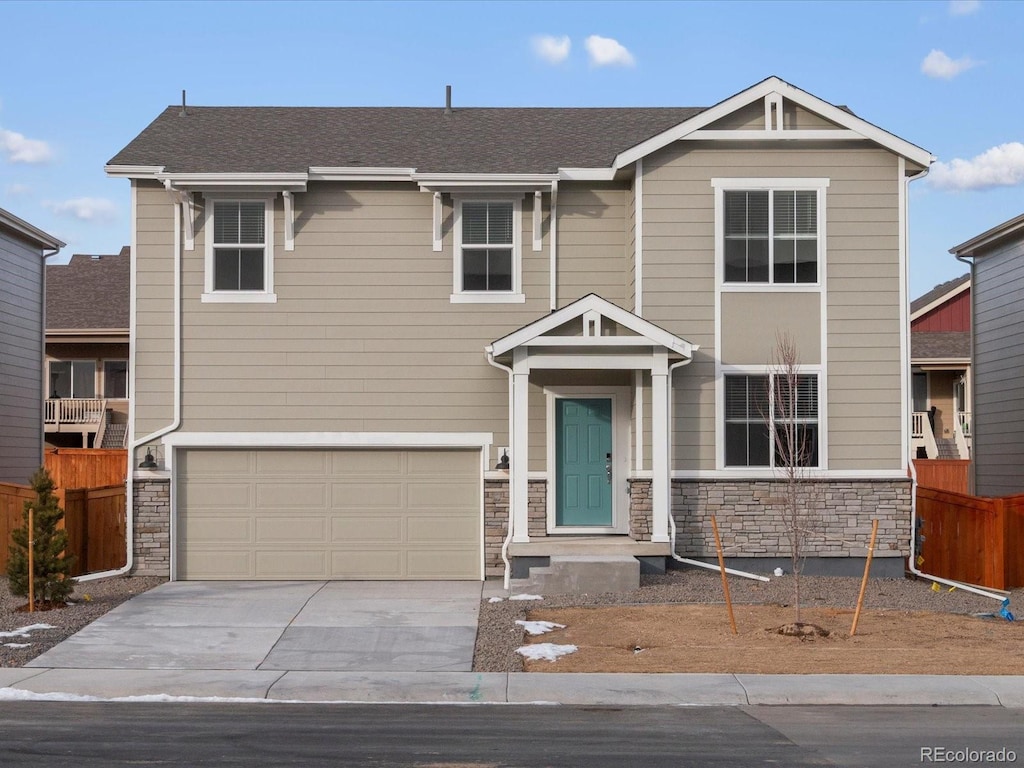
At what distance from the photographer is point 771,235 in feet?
56.2

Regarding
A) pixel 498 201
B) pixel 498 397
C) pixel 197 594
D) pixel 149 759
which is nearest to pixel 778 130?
pixel 498 201

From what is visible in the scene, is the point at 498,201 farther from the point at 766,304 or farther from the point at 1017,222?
the point at 1017,222

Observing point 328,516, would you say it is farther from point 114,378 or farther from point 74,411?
point 114,378

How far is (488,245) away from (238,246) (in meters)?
3.70

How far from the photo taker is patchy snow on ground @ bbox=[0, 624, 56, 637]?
12.9 m

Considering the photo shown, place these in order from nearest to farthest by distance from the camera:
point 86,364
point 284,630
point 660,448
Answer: point 284,630
point 660,448
point 86,364

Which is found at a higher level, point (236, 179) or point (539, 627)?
point (236, 179)

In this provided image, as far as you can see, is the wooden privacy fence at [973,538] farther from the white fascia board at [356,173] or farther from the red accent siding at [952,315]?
the red accent siding at [952,315]

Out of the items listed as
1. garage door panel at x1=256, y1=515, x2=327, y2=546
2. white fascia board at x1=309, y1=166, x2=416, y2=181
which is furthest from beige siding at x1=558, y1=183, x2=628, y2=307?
garage door panel at x1=256, y1=515, x2=327, y2=546

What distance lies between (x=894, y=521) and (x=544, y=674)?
7.79 metres

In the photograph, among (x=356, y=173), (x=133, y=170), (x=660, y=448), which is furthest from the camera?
(x=356, y=173)

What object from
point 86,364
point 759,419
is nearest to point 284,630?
point 759,419

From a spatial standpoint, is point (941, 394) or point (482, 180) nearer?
point (482, 180)

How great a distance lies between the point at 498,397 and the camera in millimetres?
17641
